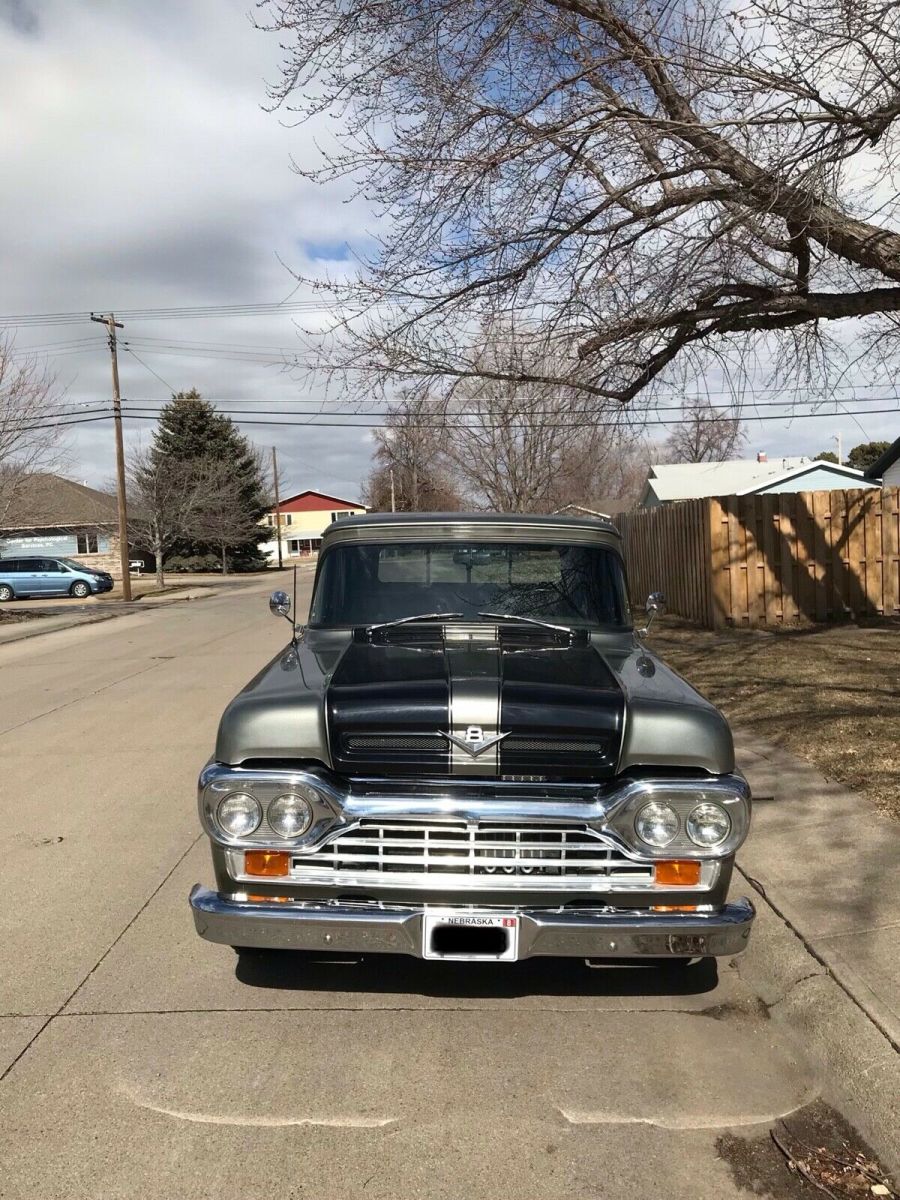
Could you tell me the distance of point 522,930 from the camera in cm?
326

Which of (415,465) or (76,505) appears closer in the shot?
(415,465)

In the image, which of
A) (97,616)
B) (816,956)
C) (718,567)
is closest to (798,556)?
(718,567)

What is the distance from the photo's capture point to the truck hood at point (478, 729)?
330 centimetres

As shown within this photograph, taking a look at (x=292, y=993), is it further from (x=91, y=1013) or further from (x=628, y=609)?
(x=628, y=609)

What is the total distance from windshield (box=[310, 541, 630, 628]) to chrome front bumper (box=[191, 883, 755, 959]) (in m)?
1.73

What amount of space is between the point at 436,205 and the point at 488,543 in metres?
5.62

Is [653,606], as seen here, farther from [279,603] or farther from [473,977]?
[473,977]

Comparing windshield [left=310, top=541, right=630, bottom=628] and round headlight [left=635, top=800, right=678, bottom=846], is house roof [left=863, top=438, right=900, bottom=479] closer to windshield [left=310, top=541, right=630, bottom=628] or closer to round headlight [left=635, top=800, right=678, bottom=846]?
windshield [left=310, top=541, right=630, bottom=628]

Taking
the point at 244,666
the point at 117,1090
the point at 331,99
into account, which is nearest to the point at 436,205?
the point at 331,99

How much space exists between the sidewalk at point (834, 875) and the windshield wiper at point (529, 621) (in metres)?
1.56

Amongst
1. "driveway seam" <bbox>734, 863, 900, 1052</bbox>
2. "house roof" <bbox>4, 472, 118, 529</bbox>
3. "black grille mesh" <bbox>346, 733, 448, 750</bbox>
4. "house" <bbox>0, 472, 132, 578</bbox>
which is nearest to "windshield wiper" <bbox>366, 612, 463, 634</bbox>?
"black grille mesh" <bbox>346, 733, 448, 750</bbox>

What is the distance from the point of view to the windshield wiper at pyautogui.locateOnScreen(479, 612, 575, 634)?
175 inches

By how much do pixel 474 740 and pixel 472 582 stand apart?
→ 1.65 m

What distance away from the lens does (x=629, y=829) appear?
10.7 feet
